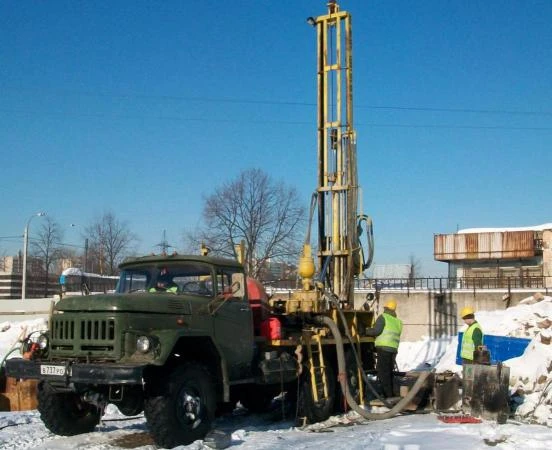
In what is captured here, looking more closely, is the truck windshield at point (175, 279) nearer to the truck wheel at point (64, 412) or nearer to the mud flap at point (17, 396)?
the truck wheel at point (64, 412)

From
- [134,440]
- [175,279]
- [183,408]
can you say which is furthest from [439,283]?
[183,408]

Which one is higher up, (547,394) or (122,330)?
(122,330)

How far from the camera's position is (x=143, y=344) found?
310 inches

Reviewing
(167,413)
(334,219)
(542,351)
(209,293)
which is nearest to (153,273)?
(209,293)

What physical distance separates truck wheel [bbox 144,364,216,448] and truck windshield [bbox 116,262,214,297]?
1211 mm

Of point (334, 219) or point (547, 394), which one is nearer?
point (547, 394)

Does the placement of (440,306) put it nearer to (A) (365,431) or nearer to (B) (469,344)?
(B) (469,344)

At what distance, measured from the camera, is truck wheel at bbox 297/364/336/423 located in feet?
34.6

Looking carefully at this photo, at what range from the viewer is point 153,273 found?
9.54m

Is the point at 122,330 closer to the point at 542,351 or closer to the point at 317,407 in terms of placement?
the point at 317,407

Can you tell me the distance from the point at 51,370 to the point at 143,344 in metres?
1.09

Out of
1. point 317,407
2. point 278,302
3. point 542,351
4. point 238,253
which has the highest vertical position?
point 238,253

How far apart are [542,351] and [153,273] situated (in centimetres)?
671

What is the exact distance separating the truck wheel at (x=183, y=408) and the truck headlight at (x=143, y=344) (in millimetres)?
459
